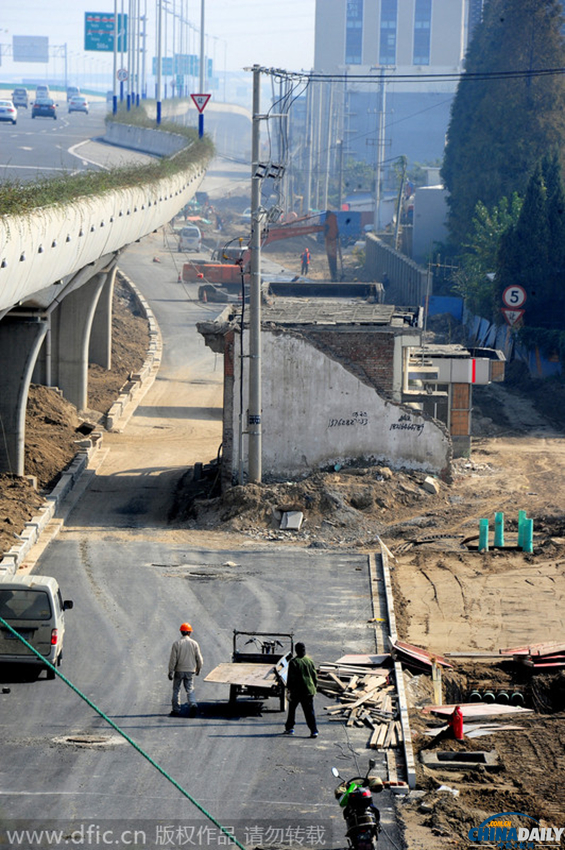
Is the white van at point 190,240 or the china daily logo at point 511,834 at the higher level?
the white van at point 190,240

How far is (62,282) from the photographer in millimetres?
30141

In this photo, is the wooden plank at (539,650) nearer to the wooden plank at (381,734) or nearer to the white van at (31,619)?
the wooden plank at (381,734)

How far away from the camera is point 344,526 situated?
26.4 metres

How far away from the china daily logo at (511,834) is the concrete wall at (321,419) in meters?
16.9

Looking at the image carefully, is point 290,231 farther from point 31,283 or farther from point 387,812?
point 387,812

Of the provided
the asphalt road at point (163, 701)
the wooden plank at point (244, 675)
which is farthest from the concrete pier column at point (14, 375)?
the wooden plank at point (244, 675)

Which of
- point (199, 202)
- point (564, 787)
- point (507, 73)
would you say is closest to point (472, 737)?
point (564, 787)

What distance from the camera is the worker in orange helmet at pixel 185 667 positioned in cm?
1498

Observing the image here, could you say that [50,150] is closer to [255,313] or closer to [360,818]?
[255,313]

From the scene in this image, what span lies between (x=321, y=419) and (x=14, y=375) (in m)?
8.17

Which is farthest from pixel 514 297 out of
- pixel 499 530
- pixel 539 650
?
pixel 539 650

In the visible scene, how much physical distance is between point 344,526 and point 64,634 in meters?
9.28

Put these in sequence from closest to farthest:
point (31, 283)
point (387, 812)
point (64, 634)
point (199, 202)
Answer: point (387, 812) → point (64, 634) → point (31, 283) → point (199, 202)

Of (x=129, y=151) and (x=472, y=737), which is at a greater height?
(x=129, y=151)
